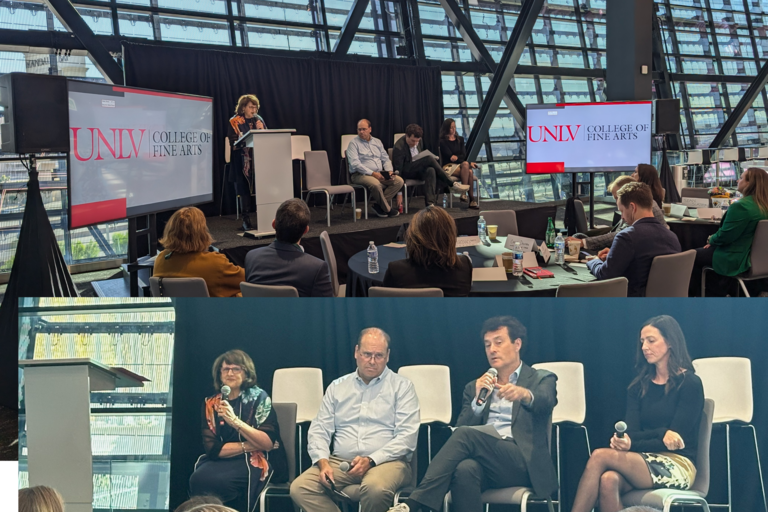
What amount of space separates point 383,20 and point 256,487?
893 cm

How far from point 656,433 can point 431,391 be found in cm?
66

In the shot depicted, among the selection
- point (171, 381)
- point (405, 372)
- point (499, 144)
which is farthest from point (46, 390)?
point (499, 144)

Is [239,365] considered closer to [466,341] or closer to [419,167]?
[466,341]

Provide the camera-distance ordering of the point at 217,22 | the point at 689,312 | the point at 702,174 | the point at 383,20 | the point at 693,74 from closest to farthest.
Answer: the point at 689,312, the point at 217,22, the point at 383,20, the point at 702,174, the point at 693,74

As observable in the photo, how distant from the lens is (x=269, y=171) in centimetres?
601

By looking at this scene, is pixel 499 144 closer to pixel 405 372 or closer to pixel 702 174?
pixel 702 174

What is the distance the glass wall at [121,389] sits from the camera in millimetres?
2020

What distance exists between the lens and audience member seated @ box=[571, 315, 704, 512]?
193 centimetres

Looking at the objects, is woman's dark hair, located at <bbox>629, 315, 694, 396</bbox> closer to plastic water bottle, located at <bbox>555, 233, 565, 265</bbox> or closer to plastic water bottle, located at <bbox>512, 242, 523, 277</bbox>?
plastic water bottle, located at <bbox>512, 242, 523, 277</bbox>

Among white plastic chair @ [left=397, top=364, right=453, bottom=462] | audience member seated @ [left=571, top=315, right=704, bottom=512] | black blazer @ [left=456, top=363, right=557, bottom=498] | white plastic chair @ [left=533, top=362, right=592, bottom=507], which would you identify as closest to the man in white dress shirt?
white plastic chair @ [left=397, top=364, right=453, bottom=462]

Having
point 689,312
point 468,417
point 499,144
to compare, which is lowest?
point 468,417

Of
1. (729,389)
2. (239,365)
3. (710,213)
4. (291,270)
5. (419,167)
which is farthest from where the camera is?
(419,167)

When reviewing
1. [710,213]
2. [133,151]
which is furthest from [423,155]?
[133,151]

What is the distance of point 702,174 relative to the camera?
11.1m
